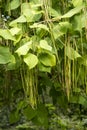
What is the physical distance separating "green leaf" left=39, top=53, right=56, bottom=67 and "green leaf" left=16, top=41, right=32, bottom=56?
60mm

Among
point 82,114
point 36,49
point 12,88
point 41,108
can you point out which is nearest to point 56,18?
A: point 36,49

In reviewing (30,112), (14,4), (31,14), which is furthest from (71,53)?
(30,112)

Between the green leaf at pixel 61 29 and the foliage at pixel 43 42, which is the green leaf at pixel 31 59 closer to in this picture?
the foliage at pixel 43 42

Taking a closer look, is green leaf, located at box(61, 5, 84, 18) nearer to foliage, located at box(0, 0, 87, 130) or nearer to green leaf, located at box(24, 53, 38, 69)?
foliage, located at box(0, 0, 87, 130)

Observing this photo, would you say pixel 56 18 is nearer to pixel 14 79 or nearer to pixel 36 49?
pixel 36 49

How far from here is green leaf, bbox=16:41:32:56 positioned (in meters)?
0.99

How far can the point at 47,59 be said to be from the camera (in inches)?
42.3

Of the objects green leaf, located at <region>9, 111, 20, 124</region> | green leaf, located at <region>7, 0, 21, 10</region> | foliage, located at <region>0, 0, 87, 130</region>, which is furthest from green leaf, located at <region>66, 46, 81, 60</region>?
green leaf, located at <region>9, 111, 20, 124</region>

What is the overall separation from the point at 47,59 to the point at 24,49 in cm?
10

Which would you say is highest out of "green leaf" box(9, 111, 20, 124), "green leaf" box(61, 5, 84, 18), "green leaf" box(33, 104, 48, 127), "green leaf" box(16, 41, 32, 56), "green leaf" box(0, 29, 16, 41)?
"green leaf" box(61, 5, 84, 18)

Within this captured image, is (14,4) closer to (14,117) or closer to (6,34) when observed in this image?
(6,34)

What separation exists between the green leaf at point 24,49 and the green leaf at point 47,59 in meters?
0.06

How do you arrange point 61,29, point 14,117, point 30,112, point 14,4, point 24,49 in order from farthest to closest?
point 14,117, point 30,112, point 14,4, point 61,29, point 24,49

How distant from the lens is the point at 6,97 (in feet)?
6.84
